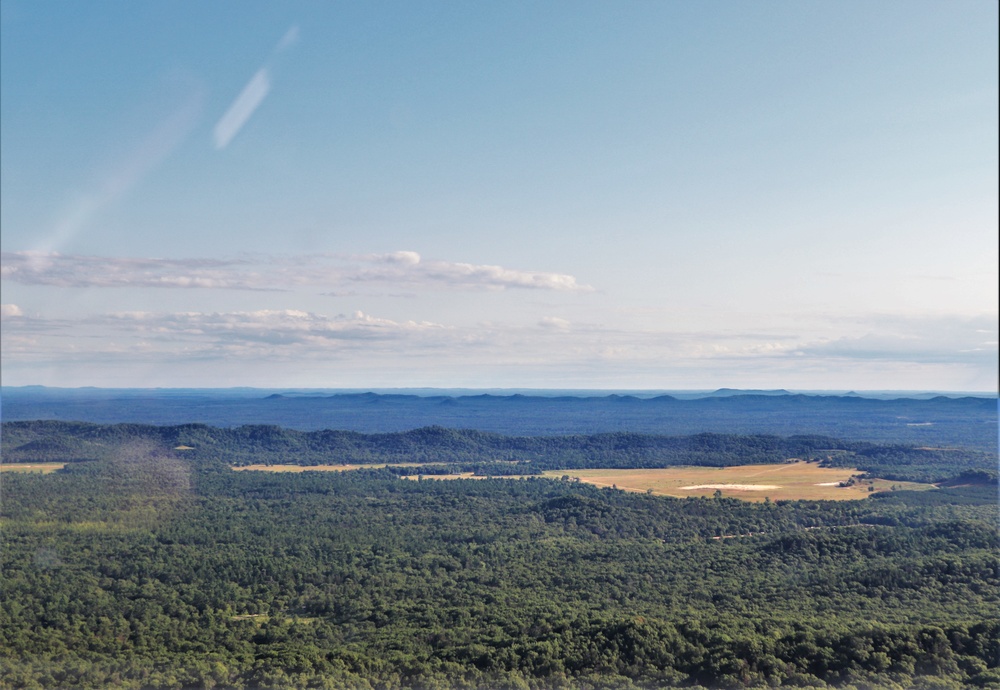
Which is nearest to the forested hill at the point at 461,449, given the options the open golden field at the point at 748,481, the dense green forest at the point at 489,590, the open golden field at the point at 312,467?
the open golden field at the point at 312,467

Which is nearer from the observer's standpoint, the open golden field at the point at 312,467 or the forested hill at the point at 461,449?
the open golden field at the point at 312,467

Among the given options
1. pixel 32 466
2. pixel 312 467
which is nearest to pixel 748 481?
pixel 312 467

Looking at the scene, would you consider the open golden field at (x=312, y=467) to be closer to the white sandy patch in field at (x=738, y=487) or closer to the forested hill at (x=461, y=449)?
the forested hill at (x=461, y=449)

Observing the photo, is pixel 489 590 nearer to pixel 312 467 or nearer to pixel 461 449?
pixel 312 467

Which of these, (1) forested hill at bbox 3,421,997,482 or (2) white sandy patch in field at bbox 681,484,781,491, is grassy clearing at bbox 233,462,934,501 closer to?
(2) white sandy patch in field at bbox 681,484,781,491

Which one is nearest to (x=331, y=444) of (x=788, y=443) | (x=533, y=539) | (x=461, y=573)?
(x=788, y=443)
